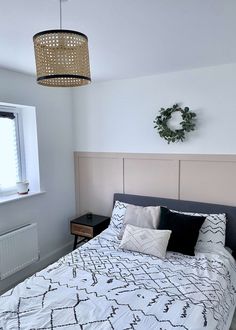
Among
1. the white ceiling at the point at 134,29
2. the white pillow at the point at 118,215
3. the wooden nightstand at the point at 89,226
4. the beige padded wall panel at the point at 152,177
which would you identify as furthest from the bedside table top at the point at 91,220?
the white ceiling at the point at 134,29

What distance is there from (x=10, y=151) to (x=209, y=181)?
2.28m

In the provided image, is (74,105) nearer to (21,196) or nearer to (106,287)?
(21,196)

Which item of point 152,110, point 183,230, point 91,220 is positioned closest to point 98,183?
point 91,220

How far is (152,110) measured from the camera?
3018 mm

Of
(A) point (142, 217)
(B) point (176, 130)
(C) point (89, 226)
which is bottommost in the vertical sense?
(C) point (89, 226)

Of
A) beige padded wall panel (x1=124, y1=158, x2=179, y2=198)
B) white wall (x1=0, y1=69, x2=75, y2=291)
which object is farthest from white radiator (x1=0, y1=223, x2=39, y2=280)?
beige padded wall panel (x1=124, y1=158, x2=179, y2=198)

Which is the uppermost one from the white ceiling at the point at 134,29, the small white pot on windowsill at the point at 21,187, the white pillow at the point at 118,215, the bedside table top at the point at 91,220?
the white ceiling at the point at 134,29

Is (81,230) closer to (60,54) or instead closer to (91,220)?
(91,220)

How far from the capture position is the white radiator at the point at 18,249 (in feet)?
8.41

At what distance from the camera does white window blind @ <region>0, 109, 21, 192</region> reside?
9.47 ft

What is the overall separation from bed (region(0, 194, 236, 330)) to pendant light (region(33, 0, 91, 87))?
139 cm

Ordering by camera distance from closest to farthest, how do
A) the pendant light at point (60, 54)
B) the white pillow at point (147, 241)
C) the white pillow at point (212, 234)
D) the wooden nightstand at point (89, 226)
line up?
the pendant light at point (60, 54) < the white pillow at point (147, 241) < the white pillow at point (212, 234) < the wooden nightstand at point (89, 226)

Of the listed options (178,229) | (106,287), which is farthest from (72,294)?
Answer: (178,229)

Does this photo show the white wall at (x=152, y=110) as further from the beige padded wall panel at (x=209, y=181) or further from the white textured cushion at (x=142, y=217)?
the white textured cushion at (x=142, y=217)
